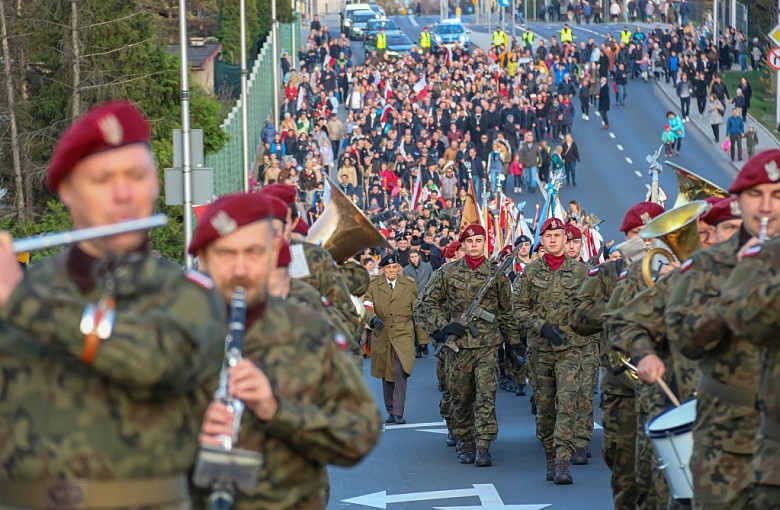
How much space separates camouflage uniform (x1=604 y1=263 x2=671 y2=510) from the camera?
34.4 ft

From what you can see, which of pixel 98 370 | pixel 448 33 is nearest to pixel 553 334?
pixel 98 370

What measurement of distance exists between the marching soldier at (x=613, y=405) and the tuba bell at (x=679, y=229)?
1.58 meters

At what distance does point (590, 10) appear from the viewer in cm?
9969

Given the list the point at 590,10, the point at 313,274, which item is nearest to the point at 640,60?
the point at 590,10

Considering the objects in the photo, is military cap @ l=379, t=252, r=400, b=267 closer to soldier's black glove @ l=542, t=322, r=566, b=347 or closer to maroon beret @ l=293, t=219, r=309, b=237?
soldier's black glove @ l=542, t=322, r=566, b=347

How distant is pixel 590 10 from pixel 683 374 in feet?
299

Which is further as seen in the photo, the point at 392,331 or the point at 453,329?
the point at 392,331

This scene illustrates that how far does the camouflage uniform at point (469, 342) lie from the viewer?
56.9ft

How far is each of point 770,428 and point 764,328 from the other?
50 cm

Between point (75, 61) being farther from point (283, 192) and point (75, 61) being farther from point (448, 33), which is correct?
point (448, 33)

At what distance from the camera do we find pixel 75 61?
111ft

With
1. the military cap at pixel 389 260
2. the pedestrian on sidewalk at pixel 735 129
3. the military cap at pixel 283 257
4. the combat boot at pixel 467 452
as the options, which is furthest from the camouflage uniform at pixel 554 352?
the pedestrian on sidewalk at pixel 735 129

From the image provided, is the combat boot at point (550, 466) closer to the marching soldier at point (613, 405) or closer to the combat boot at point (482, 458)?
the combat boot at point (482, 458)

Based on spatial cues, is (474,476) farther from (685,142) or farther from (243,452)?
(685,142)
